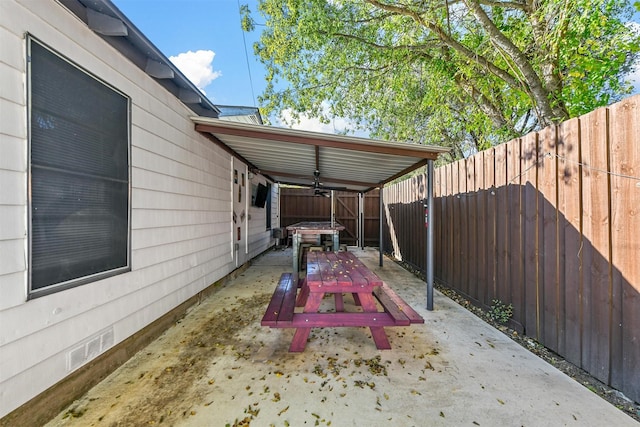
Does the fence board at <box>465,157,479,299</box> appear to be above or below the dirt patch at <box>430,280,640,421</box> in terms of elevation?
above

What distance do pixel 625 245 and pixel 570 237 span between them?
0.44 meters

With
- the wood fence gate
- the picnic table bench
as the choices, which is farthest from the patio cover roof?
the wood fence gate

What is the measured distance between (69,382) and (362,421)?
2105 mm

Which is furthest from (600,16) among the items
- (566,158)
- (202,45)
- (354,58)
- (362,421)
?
(202,45)

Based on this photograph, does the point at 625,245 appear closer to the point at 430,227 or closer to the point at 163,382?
the point at 430,227

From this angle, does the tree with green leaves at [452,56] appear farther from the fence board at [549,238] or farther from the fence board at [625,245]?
the fence board at [625,245]

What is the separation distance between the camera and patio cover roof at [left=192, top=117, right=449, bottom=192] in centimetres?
363

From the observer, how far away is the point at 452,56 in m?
6.27

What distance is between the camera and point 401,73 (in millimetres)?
7270

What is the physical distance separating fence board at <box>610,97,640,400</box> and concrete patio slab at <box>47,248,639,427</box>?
1.12 feet

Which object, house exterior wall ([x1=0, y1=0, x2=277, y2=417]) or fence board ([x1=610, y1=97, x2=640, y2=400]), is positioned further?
fence board ([x1=610, y1=97, x2=640, y2=400])

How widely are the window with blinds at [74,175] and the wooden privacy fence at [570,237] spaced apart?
4.04 metres

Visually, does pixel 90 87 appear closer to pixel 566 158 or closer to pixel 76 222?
pixel 76 222

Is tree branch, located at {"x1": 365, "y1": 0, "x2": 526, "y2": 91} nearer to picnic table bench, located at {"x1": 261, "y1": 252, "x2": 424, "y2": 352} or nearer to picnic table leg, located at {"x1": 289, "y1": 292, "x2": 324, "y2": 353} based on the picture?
picnic table bench, located at {"x1": 261, "y1": 252, "x2": 424, "y2": 352}
